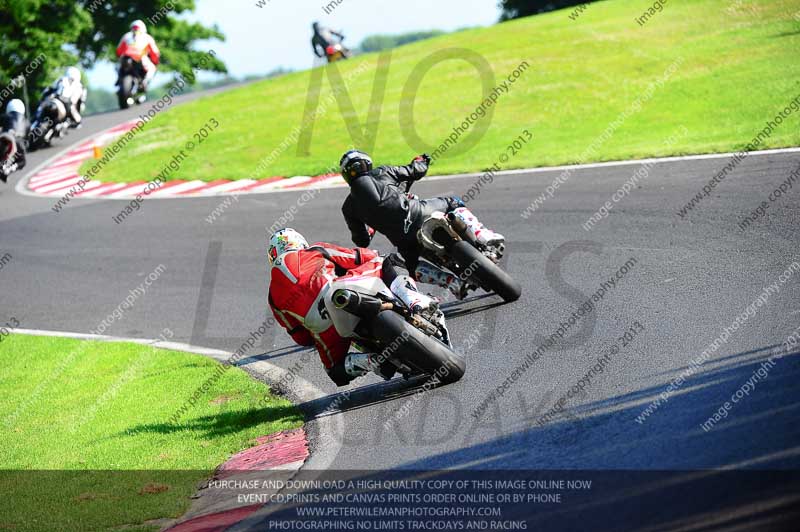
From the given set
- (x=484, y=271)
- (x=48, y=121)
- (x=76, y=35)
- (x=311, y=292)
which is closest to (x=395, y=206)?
(x=484, y=271)

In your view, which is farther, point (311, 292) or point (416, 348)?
point (311, 292)

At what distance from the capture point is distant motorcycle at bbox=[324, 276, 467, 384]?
22.8 ft

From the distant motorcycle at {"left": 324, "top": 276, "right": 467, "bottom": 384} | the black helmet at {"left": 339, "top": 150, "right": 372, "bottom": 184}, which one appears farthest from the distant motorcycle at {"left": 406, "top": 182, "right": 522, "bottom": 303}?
the distant motorcycle at {"left": 324, "top": 276, "right": 467, "bottom": 384}

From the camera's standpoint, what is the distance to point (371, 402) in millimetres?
7523

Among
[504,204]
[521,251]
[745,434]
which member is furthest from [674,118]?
[745,434]

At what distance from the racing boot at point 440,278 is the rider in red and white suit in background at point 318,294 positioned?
1.42 metres

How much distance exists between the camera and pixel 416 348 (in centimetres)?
702

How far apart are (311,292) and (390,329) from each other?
800mm

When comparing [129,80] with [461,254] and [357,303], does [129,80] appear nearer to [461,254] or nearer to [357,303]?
[461,254]

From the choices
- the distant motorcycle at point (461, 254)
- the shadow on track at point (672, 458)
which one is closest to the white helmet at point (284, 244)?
the distant motorcycle at point (461, 254)

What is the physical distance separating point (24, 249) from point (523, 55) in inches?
568

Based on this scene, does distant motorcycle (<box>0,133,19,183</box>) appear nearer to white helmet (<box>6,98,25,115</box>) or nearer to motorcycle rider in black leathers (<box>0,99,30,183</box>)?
motorcycle rider in black leathers (<box>0,99,30,183</box>)

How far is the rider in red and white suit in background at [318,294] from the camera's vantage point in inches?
289

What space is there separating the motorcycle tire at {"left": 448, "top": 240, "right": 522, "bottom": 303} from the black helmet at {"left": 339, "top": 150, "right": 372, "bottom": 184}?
115cm
